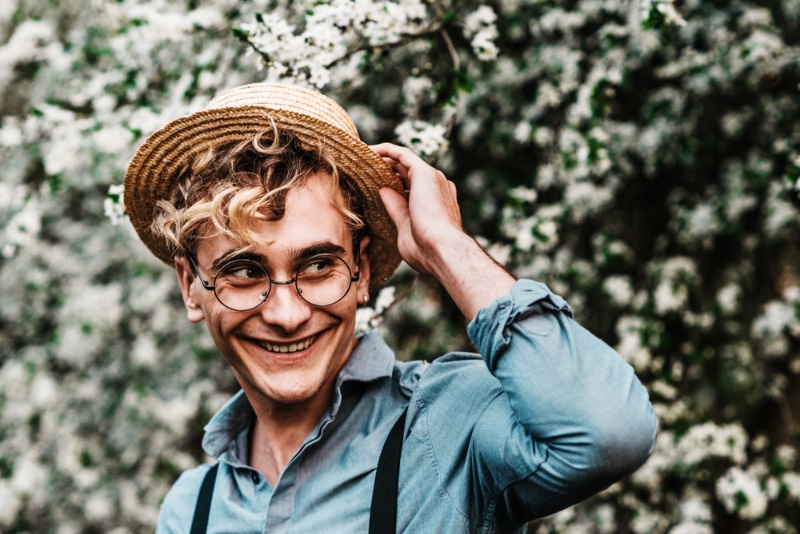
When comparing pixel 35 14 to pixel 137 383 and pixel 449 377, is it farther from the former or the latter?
pixel 449 377

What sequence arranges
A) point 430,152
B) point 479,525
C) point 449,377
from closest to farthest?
point 479,525 → point 449,377 → point 430,152

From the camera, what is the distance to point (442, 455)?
1432 mm

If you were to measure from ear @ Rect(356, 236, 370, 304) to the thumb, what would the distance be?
14cm

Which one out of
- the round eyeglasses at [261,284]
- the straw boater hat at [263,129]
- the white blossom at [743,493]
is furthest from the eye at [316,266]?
the white blossom at [743,493]

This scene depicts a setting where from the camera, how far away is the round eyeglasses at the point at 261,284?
1.58m

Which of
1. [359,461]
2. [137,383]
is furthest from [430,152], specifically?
[137,383]

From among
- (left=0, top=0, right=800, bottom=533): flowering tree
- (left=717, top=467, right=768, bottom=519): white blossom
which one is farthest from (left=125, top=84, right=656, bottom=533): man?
(left=717, top=467, right=768, bottom=519): white blossom

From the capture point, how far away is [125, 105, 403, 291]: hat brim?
5.39ft

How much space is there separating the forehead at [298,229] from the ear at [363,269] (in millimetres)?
126

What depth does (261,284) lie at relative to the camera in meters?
1.59

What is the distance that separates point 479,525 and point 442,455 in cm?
15

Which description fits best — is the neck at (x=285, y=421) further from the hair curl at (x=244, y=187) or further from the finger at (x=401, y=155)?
the finger at (x=401, y=155)

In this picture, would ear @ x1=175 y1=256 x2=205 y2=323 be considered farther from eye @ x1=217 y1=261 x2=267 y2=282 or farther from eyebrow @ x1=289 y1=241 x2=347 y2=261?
eyebrow @ x1=289 y1=241 x2=347 y2=261

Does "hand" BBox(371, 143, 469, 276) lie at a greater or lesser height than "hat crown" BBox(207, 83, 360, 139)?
lesser
